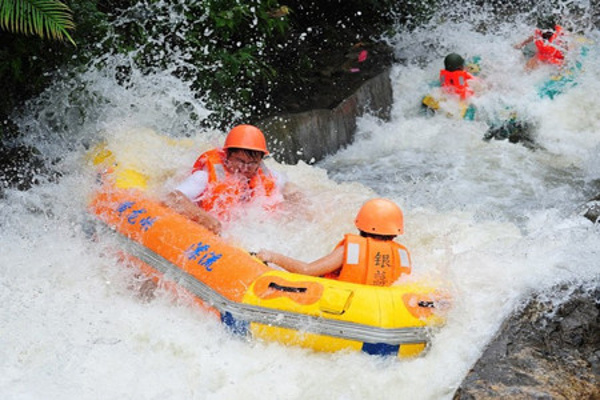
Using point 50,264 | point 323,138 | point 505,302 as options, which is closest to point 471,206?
point 323,138

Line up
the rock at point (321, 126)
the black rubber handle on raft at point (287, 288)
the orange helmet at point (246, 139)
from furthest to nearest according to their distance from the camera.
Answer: the rock at point (321, 126) < the orange helmet at point (246, 139) < the black rubber handle on raft at point (287, 288)

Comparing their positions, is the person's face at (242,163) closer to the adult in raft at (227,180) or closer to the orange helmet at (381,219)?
the adult in raft at (227,180)

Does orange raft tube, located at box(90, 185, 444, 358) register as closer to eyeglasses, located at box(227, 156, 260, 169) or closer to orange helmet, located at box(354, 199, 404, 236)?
orange helmet, located at box(354, 199, 404, 236)

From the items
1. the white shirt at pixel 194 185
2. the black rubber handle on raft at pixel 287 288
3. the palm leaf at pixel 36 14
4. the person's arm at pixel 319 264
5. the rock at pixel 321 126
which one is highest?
the palm leaf at pixel 36 14

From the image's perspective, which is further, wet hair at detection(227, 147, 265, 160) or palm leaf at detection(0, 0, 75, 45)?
wet hair at detection(227, 147, 265, 160)

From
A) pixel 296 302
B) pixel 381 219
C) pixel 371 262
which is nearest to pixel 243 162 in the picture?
pixel 381 219

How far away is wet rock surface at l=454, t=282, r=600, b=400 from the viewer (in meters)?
3.53

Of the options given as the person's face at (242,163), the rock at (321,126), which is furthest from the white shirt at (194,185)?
the rock at (321,126)

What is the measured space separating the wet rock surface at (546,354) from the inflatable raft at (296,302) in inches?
19.3

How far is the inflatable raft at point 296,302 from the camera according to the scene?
13.4 feet

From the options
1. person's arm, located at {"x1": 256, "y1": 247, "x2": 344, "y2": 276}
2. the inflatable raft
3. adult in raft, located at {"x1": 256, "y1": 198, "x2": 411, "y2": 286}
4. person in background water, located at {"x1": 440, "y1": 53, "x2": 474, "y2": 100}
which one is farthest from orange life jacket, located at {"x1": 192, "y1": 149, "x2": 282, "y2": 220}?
person in background water, located at {"x1": 440, "y1": 53, "x2": 474, "y2": 100}

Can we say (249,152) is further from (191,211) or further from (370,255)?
(370,255)

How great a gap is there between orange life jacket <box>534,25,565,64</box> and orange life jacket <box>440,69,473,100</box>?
1.14 m

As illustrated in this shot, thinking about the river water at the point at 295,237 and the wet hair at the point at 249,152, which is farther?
the wet hair at the point at 249,152
